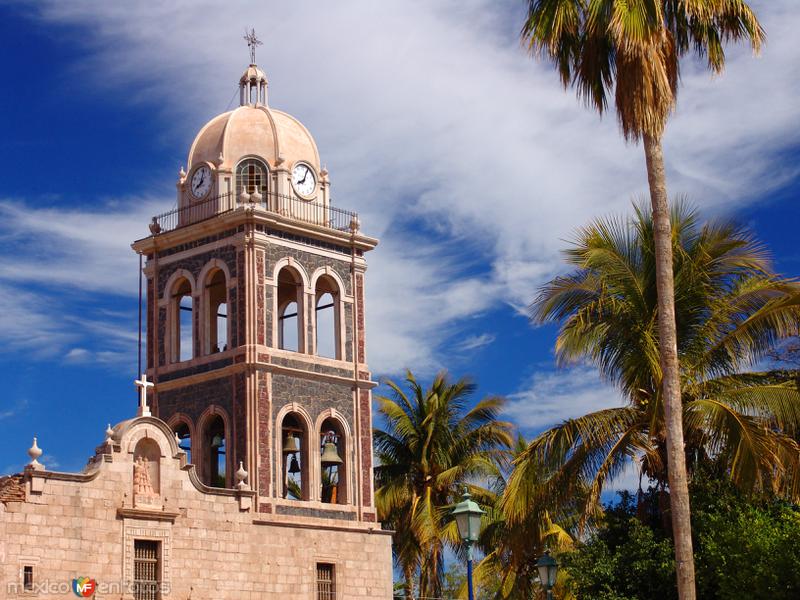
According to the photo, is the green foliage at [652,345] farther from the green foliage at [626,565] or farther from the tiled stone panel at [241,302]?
the tiled stone panel at [241,302]

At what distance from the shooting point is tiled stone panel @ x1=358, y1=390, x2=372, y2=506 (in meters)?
39.9

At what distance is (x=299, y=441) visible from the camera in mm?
39219

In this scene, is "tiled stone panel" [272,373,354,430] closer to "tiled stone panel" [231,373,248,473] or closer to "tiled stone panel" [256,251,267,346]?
"tiled stone panel" [231,373,248,473]

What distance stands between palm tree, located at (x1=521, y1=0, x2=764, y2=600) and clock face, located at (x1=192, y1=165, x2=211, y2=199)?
1711 cm

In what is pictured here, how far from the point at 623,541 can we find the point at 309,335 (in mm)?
14347

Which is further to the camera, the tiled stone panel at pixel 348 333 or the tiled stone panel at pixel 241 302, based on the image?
the tiled stone panel at pixel 348 333

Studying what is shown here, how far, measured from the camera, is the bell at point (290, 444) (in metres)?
38.7

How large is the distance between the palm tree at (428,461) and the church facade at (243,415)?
247 inches

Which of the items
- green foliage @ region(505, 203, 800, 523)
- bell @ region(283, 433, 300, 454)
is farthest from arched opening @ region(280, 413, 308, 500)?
green foliage @ region(505, 203, 800, 523)

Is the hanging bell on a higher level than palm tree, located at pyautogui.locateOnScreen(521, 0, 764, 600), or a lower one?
lower

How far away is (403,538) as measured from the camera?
45.9 meters

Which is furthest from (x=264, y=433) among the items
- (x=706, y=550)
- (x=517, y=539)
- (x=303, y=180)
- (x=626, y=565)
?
(x=706, y=550)

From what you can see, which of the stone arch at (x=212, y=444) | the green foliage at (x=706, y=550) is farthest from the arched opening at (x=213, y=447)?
the green foliage at (x=706, y=550)

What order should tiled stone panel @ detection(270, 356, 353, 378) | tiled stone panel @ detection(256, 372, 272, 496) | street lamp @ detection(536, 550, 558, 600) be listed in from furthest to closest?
tiled stone panel @ detection(270, 356, 353, 378) < tiled stone panel @ detection(256, 372, 272, 496) < street lamp @ detection(536, 550, 558, 600)
